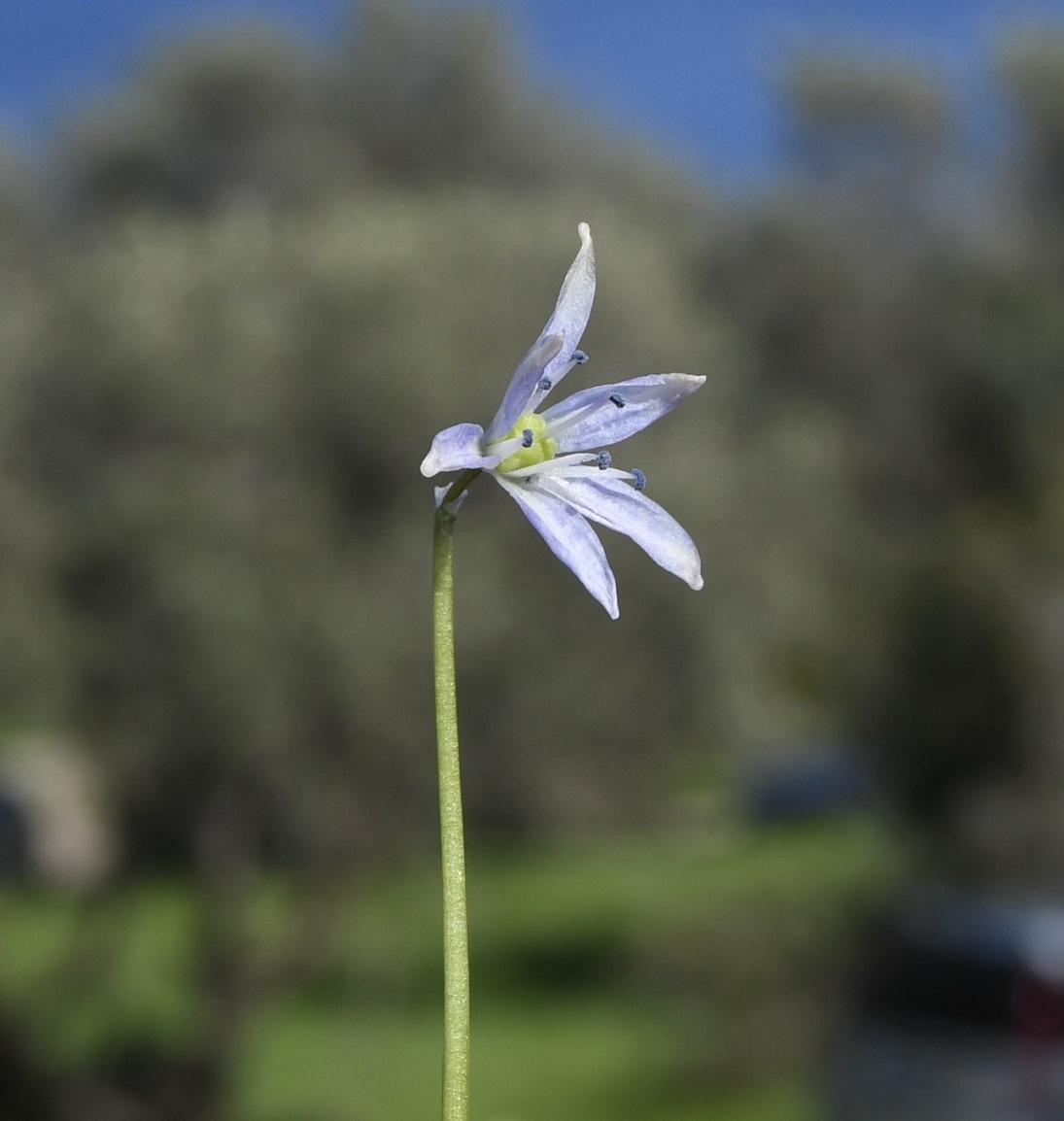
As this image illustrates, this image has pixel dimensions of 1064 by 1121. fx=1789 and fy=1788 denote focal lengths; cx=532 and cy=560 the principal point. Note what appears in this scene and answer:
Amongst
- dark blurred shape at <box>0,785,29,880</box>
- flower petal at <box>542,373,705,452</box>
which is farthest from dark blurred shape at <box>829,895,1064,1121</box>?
dark blurred shape at <box>0,785,29,880</box>

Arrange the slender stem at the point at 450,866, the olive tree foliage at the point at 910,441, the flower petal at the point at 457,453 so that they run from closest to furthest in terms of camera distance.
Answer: the slender stem at the point at 450,866 < the flower petal at the point at 457,453 < the olive tree foliage at the point at 910,441

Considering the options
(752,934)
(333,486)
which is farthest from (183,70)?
(752,934)

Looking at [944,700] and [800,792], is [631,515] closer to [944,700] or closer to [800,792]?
[944,700]

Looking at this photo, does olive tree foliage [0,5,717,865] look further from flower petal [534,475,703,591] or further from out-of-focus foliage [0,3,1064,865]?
flower petal [534,475,703,591]

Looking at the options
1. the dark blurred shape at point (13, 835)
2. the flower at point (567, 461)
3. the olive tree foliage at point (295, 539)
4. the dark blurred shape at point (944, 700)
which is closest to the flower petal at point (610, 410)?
the flower at point (567, 461)

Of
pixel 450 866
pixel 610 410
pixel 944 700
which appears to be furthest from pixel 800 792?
pixel 450 866

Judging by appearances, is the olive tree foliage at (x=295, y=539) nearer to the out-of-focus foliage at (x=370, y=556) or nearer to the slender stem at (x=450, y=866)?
the out-of-focus foliage at (x=370, y=556)
